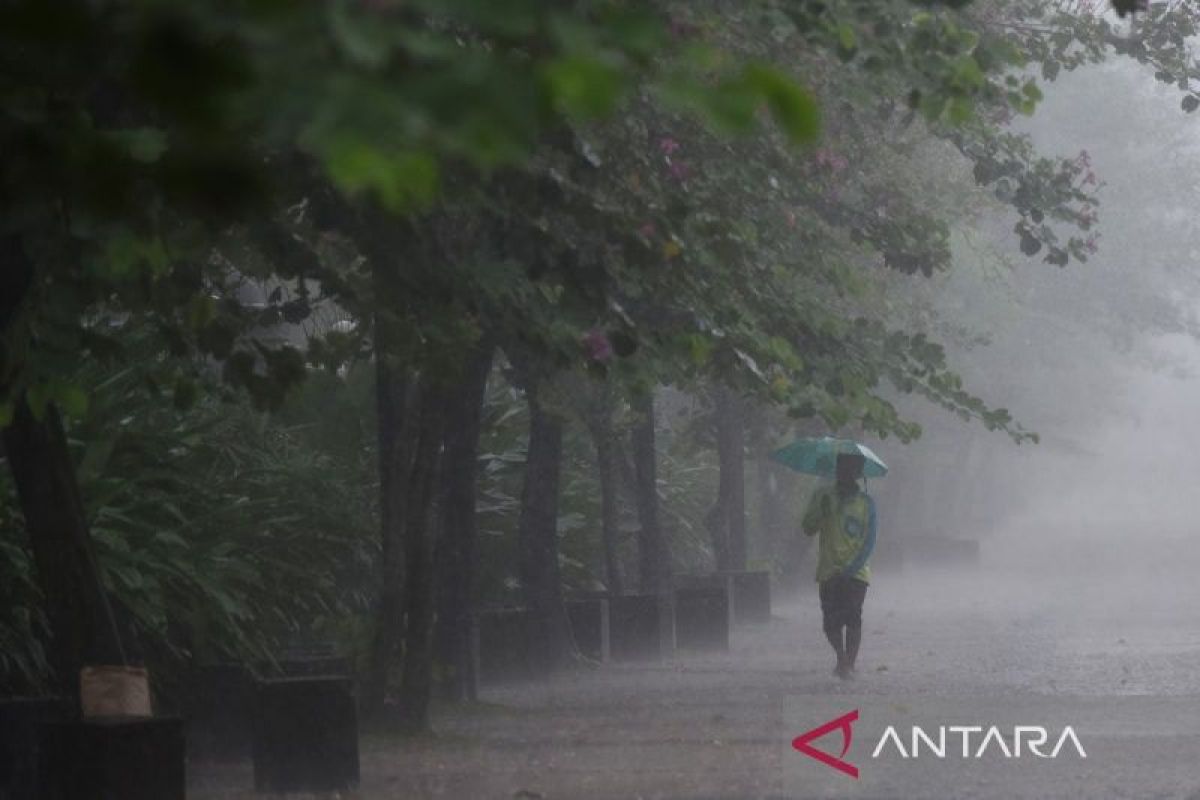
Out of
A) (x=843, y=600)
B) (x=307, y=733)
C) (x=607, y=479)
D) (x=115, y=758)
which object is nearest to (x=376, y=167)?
(x=115, y=758)

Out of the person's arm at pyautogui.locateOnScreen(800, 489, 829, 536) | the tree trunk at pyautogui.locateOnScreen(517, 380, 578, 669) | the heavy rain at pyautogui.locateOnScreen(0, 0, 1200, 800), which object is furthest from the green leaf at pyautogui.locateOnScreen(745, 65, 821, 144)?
the tree trunk at pyautogui.locateOnScreen(517, 380, 578, 669)

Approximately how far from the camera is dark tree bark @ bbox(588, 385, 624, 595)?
22147 millimetres

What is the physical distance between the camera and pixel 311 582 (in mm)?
15000

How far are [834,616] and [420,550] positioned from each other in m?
5.23

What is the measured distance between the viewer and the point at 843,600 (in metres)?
18.7

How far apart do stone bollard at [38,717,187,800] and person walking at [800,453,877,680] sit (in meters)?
9.63

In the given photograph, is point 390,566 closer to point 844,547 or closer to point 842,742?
point 842,742

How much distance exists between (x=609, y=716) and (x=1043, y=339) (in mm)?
39464

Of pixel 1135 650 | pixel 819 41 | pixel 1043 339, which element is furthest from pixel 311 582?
pixel 1043 339

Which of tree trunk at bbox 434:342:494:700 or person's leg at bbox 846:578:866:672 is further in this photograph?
person's leg at bbox 846:578:866:672

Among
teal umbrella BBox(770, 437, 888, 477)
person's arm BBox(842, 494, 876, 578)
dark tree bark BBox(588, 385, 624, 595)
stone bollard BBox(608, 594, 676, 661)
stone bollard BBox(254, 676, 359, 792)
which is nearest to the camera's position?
stone bollard BBox(254, 676, 359, 792)

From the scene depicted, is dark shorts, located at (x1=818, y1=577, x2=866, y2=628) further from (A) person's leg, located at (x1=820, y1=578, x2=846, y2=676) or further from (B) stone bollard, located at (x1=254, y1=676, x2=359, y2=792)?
(B) stone bollard, located at (x1=254, y1=676, x2=359, y2=792)

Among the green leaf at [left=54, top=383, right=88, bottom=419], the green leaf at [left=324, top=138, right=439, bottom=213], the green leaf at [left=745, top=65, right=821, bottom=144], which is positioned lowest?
the green leaf at [left=324, top=138, right=439, bottom=213]

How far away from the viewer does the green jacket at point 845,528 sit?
726 inches
